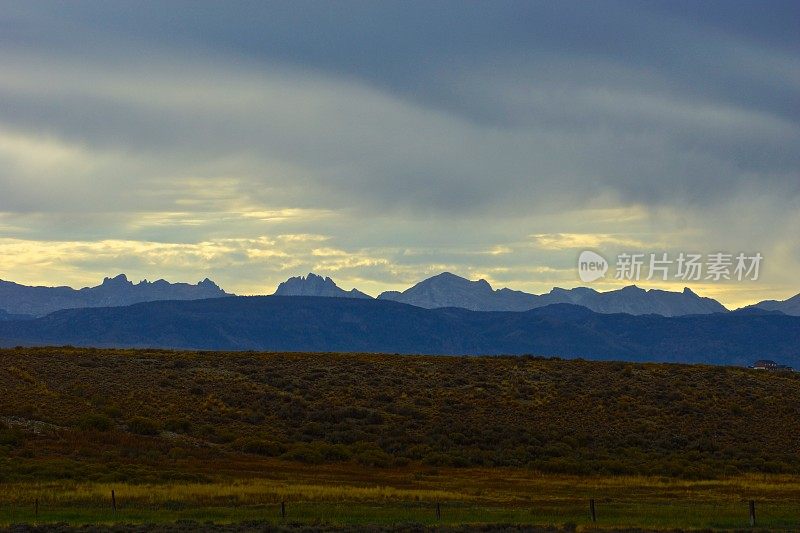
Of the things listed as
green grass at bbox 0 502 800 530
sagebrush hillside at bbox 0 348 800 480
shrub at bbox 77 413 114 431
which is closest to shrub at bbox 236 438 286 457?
sagebrush hillside at bbox 0 348 800 480

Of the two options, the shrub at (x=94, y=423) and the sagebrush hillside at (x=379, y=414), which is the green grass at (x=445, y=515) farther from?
the shrub at (x=94, y=423)

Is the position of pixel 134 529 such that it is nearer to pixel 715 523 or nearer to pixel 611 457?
pixel 715 523

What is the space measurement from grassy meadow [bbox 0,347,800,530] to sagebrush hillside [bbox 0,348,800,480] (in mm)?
201

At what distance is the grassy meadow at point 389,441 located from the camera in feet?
136

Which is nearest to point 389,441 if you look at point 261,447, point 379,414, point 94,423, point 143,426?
point 379,414

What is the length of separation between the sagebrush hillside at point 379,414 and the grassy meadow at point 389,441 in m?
0.20

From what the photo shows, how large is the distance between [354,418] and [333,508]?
1253 inches

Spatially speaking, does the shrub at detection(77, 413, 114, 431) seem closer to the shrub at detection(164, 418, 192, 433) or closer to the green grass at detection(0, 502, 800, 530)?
the shrub at detection(164, 418, 192, 433)

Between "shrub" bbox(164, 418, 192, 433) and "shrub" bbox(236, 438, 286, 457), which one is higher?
"shrub" bbox(164, 418, 192, 433)

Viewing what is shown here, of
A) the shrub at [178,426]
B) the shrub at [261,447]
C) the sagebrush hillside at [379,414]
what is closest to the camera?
the sagebrush hillside at [379,414]

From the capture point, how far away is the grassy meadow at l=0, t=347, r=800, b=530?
41375 millimetres

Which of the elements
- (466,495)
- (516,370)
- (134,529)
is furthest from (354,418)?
(134,529)

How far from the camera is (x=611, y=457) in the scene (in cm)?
6247

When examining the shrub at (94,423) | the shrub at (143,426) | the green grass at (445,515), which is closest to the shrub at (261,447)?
the shrub at (143,426)
